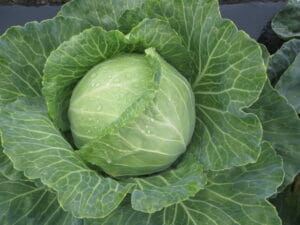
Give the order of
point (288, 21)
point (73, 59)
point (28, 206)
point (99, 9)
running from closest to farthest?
point (73, 59), point (28, 206), point (99, 9), point (288, 21)

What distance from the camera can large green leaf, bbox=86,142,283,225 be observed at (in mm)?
1329

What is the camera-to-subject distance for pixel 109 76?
133cm

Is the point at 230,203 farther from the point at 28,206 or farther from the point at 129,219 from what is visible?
the point at 28,206

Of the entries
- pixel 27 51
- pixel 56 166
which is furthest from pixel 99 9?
pixel 56 166

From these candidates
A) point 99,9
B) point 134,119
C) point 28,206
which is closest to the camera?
point 134,119

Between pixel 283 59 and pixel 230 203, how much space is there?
728 mm

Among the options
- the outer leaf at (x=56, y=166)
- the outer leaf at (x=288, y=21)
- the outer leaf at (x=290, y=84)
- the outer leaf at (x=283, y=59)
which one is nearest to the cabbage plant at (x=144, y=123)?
the outer leaf at (x=56, y=166)

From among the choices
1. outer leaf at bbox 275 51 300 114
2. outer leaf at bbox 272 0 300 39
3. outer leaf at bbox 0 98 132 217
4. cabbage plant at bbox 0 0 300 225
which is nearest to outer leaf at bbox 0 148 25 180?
cabbage plant at bbox 0 0 300 225

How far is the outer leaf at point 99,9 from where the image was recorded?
5.13ft

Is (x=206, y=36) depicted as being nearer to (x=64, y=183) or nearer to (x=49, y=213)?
(x=64, y=183)

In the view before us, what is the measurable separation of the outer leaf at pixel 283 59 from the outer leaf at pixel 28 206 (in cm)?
96

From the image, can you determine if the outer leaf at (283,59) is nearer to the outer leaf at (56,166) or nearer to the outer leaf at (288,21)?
the outer leaf at (288,21)

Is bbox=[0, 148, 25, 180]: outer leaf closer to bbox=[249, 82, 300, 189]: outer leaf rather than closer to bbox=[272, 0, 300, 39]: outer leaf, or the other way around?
bbox=[249, 82, 300, 189]: outer leaf

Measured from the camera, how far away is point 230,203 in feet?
4.48
